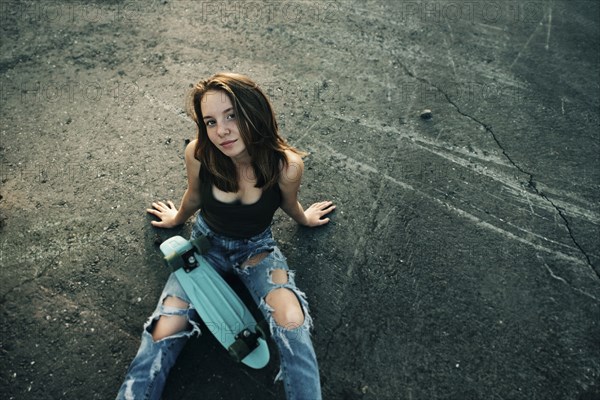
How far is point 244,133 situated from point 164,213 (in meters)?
1.29

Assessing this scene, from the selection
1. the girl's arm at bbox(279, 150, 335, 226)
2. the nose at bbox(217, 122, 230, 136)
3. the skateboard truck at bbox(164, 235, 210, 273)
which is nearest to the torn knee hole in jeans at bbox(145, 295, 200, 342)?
the skateboard truck at bbox(164, 235, 210, 273)

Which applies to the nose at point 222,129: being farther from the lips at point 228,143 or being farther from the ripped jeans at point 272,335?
the ripped jeans at point 272,335

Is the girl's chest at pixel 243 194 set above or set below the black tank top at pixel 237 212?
above

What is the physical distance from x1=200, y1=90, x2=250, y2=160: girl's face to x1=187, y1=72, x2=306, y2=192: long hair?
3 cm

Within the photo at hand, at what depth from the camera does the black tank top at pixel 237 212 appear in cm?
242

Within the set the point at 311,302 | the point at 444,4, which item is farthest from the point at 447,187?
the point at 444,4

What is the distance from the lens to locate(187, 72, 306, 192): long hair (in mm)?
2119

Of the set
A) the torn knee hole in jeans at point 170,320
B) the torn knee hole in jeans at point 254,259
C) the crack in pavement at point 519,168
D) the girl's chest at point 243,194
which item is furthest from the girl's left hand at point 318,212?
the crack in pavement at point 519,168

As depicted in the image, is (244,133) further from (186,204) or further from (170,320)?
(170,320)

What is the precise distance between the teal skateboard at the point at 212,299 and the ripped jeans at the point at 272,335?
70 mm

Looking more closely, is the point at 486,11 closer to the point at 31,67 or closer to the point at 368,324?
the point at 368,324

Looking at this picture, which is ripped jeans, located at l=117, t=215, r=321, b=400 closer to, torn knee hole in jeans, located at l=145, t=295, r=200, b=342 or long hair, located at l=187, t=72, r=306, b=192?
torn knee hole in jeans, located at l=145, t=295, r=200, b=342

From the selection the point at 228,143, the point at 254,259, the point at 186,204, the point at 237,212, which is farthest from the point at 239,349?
the point at 228,143

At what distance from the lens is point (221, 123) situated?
2152mm
